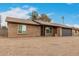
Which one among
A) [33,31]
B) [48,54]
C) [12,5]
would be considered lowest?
[48,54]

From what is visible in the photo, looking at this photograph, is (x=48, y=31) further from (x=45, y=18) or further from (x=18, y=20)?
(x=18, y=20)

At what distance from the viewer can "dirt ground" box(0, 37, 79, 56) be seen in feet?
28.7

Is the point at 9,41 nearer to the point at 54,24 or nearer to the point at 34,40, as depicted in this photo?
the point at 34,40

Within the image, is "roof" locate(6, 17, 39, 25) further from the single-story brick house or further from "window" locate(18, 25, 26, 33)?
"window" locate(18, 25, 26, 33)

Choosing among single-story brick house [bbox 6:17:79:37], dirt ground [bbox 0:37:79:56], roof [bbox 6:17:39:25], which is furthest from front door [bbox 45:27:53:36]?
roof [bbox 6:17:39:25]

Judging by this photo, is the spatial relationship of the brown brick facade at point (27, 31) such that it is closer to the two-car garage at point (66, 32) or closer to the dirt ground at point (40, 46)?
the dirt ground at point (40, 46)

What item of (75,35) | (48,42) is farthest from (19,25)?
(75,35)

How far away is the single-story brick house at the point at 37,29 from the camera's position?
896cm

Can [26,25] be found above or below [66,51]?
above

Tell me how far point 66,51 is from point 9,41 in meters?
1.48

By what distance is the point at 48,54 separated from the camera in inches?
344

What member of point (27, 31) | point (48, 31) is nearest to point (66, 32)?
point (48, 31)

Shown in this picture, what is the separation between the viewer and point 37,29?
9086 mm

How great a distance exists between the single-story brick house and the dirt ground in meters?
0.13
